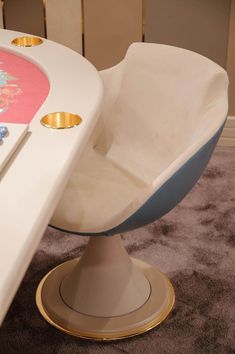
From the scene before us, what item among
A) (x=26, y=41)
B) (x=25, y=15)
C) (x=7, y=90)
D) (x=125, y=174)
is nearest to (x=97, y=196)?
(x=125, y=174)

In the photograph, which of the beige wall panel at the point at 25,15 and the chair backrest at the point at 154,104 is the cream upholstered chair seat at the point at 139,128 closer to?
the chair backrest at the point at 154,104

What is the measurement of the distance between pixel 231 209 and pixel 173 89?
2.90ft

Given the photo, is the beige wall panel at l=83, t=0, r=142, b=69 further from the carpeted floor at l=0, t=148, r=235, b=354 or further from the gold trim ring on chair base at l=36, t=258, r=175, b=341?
the gold trim ring on chair base at l=36, t=258, r=175, b=341

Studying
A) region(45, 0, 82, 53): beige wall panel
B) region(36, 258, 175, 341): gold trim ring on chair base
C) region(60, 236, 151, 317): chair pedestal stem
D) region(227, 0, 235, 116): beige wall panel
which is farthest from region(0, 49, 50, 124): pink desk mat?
region(227, 0, 235, 116): beige wall panel

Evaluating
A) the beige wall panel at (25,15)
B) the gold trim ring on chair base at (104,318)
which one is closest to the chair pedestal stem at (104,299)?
the gold trim ring on chair base at (104,318)

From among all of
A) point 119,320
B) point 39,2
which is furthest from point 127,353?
point 39,2

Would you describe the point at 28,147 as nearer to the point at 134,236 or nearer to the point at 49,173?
the point at 49,173

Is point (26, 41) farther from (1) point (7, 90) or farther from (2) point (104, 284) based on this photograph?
(2) point (104, 284)

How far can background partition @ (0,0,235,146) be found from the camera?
2.85m

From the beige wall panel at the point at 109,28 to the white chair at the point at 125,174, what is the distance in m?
1.06

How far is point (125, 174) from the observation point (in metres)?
1.85

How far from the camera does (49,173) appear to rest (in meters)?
1.15

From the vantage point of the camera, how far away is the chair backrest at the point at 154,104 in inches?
66.7

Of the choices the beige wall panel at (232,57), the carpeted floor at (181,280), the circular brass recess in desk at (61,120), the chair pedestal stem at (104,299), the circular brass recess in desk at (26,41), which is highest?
the circular brass recess in desk at (61,120)
